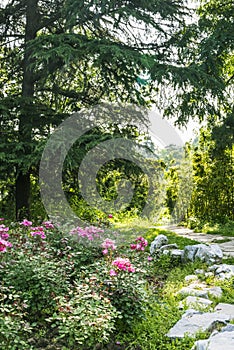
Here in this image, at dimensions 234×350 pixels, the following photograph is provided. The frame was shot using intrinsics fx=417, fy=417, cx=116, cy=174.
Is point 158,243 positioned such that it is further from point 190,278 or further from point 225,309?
point 225,309

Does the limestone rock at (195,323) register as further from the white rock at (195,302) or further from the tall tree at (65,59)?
the tall tree at (65,59)

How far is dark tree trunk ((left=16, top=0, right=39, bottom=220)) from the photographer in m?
6.48

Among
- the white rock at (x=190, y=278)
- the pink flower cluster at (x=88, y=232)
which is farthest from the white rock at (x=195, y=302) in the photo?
the pink flower cluster at (x=88, y=232)

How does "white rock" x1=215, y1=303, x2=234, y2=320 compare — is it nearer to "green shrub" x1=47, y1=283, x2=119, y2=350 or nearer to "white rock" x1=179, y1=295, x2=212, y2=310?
"white rock" x1=179, y1=295, x2=212, y2=310

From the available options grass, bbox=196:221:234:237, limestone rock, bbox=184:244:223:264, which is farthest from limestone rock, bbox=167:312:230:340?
grass, bbox=196:221:234:237

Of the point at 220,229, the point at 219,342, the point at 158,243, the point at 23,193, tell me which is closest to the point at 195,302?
the point at 219,342

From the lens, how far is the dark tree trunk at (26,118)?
648cm

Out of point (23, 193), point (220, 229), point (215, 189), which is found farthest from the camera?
point (215, 189)

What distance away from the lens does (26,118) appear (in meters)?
6.61

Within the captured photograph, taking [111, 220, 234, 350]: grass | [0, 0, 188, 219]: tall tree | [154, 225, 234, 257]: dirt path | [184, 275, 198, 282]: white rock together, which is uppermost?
[0, 0, 188, 219]: tall tree

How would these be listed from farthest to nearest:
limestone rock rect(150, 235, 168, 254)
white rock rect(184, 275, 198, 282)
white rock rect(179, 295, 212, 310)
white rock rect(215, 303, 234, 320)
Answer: limestone rock rect(150, 235, 168, 254)
white rock rect(184, 275, 198, 282)
white rock rect(179, 295, 212, 310)
white rock rect(215, 303, 234, 320)

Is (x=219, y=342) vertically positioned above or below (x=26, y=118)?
below

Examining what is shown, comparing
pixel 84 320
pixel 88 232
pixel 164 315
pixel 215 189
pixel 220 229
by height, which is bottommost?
pixel 164 315

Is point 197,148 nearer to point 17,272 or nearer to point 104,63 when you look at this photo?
point 104,63
